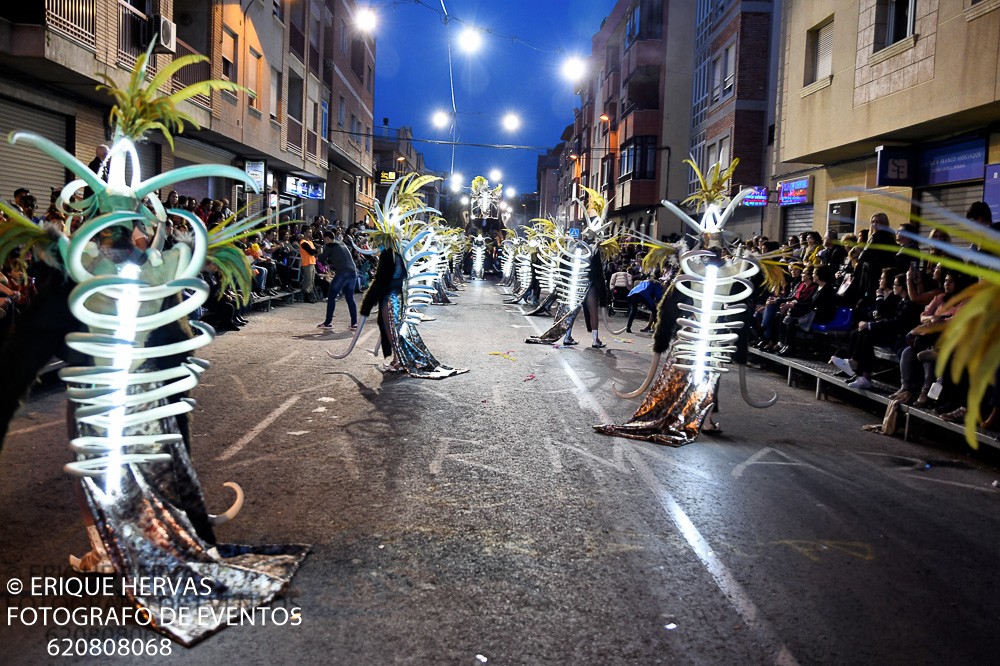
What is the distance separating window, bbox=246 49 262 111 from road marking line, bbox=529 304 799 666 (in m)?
23.5

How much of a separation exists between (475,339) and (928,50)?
943 cm

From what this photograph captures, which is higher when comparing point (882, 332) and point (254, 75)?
point (254, 75)

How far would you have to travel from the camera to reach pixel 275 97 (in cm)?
3128

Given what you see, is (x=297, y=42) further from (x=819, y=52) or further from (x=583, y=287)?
(x=583, y=287)

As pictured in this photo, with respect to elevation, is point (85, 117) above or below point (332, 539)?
above

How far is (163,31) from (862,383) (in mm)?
16278

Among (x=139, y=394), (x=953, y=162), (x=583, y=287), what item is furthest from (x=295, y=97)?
(x=139, y=394)

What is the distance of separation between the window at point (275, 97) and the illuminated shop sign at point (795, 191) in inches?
690

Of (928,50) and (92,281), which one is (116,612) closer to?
(92,281)

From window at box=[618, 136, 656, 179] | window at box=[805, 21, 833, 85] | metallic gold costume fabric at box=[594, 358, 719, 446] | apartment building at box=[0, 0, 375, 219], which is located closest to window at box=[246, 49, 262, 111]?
apartment building at box=[0, 0, 375, 219]

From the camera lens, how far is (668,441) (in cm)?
795

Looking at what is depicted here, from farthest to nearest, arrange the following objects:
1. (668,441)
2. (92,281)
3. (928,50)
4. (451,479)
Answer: (928,50), (668,441), (451,479), (92,281)

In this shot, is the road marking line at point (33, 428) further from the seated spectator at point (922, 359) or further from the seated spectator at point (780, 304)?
the seated spectator at point (780, 304)

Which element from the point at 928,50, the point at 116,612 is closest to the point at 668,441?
the point at 116,612
